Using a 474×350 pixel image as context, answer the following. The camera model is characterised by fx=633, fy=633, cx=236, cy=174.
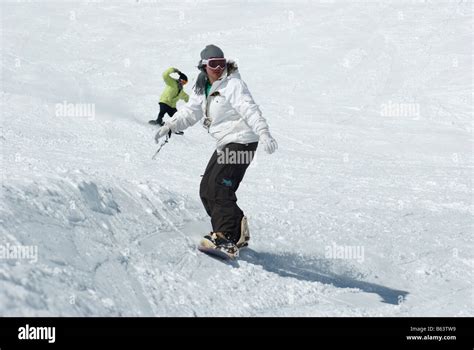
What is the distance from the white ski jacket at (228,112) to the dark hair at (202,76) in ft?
0.11

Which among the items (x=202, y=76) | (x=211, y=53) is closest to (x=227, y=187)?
(x=202, y=76)

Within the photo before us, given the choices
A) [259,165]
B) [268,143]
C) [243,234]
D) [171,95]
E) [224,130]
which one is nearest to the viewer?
[268,143]

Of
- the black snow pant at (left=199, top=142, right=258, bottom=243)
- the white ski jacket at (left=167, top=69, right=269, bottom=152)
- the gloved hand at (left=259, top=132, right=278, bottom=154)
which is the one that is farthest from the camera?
the black snow pant at (left=199, top=142, right=258, bottom=243)

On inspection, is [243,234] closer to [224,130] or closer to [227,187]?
[227,187]

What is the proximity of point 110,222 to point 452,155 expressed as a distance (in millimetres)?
9723

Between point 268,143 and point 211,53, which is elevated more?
point 211,53

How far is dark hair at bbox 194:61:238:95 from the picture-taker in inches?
Answer: 207

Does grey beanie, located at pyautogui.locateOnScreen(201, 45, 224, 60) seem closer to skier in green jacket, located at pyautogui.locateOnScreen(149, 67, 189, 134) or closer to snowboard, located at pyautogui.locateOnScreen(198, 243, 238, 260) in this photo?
snowboard, located at pyautogui.locateOnScreen(198, 243, 238, 260)

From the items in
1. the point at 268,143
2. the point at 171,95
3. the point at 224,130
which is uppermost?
the point at 171,95

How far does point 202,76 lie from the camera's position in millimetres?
5328

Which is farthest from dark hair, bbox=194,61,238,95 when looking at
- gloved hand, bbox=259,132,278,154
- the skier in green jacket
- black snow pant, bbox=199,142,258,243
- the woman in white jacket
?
the skier in green jacket

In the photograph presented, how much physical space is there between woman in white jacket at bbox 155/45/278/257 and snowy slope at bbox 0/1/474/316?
1.06 ft

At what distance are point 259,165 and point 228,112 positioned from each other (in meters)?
5.74

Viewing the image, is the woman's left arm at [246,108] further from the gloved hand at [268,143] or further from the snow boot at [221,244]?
the snow boot at [221,244]
